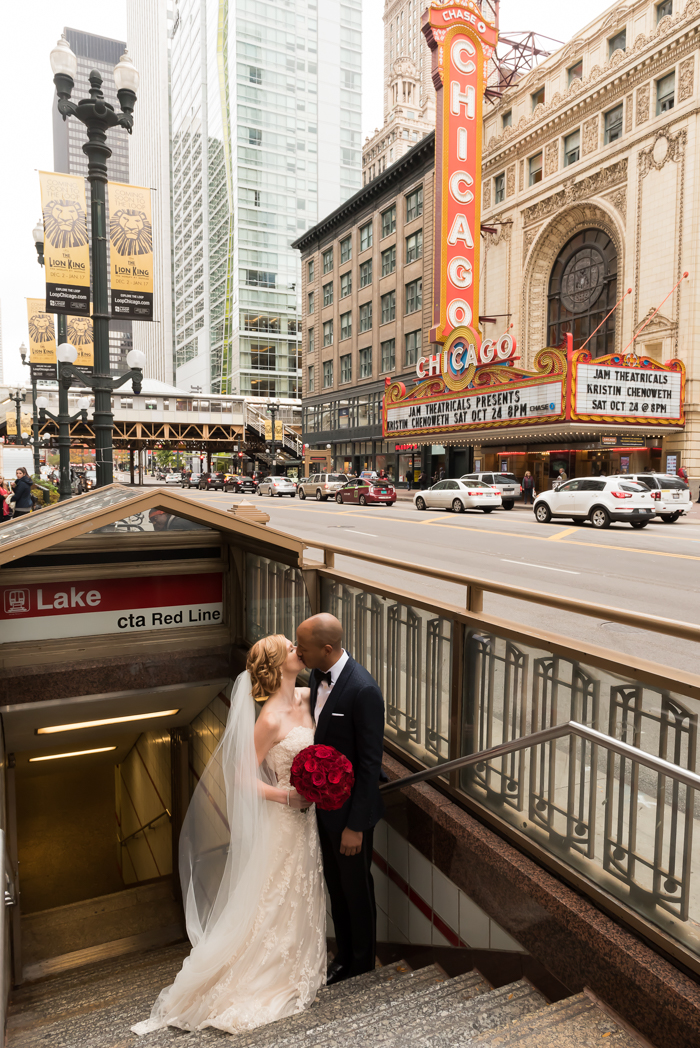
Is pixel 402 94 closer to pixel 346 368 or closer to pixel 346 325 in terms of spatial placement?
pixel 346 325

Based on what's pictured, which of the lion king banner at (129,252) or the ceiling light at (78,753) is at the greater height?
the lion king banner at (129,252)

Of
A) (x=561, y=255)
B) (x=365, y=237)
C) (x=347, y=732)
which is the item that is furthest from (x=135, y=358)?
(x=365, y=237)

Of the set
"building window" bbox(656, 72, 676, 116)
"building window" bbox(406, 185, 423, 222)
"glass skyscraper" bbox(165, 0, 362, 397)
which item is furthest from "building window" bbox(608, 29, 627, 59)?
"glass skyscraper" bbox(165, 0, 362, 397)

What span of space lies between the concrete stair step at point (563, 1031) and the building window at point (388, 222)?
5409 centimetres

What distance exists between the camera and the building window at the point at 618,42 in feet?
109

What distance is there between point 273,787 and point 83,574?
4114 millimetres

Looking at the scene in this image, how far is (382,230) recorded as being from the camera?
52.1 m

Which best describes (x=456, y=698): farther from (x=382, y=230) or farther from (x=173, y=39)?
(x=173, y=39)

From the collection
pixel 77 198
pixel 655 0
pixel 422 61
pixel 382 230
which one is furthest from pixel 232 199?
pixel 77 198

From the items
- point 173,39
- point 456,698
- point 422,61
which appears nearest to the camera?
point 456,698

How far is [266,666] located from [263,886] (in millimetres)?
1226

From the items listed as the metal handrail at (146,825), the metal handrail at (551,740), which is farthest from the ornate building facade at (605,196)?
the metal handrail at (551,740)

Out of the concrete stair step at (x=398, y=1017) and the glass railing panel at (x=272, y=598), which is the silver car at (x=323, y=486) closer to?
the glass railing panel at (x=272, y=598)

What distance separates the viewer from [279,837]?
3566 millimetres
